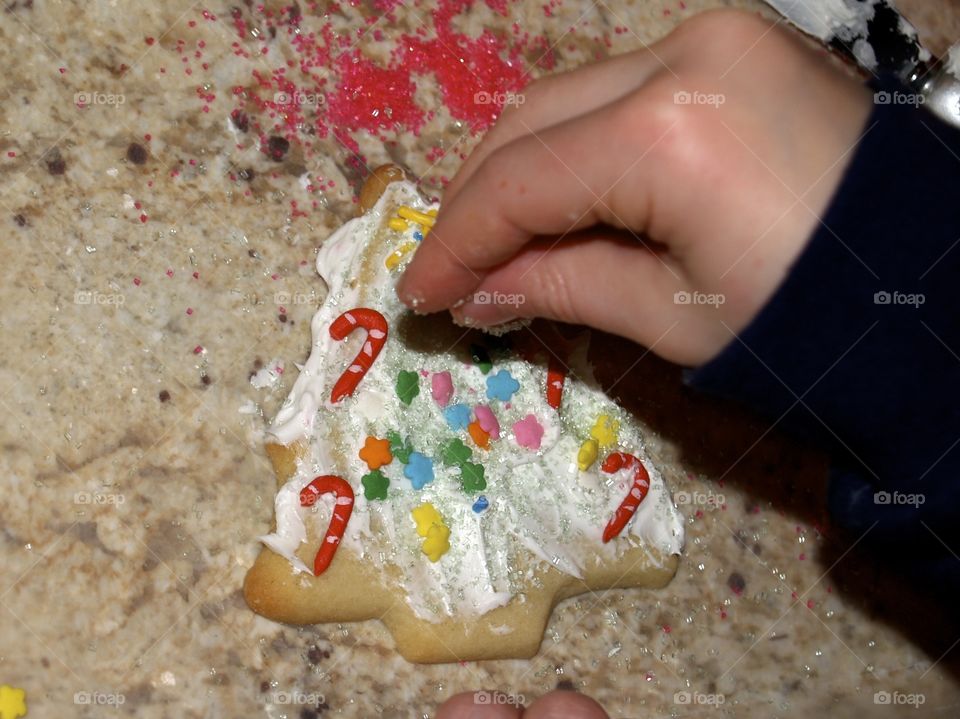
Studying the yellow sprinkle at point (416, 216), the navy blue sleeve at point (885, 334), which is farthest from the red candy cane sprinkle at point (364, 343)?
the navy blue sleeve at point (885, 334)

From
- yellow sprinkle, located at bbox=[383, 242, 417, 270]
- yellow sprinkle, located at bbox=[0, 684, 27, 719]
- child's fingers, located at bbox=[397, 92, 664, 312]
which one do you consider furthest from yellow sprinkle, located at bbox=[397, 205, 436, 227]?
yellow sprinkle, located at bbox=[0, 684, 27, 719]

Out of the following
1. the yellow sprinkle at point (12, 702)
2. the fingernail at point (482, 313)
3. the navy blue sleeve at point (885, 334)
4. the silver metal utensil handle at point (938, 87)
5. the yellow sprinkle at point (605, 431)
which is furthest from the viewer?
the silver metal utensil handle at point (938, 87)

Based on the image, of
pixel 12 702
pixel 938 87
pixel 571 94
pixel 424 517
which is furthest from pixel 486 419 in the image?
pixel 938 87

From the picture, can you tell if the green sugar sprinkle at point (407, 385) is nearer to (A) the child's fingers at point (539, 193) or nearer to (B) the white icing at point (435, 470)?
(B) the white icing at point (435, 470)

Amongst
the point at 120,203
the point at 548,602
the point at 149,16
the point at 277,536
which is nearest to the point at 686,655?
the point at 548,602

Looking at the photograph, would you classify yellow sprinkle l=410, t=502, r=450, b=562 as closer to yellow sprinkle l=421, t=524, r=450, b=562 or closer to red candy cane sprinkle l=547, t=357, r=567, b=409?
yellow sprinkle l=421, t=524, r=450, b=562
